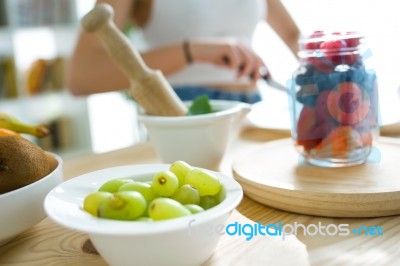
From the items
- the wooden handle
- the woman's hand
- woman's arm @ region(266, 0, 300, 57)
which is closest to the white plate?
the wooden handle

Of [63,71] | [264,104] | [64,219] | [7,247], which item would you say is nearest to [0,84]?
[63,71]

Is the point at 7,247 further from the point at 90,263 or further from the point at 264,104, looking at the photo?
the point at 264,104

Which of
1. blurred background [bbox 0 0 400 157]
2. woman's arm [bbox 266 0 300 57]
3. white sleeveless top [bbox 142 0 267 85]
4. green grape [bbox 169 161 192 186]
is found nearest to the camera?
green grape [bbox 169 161 192 186]

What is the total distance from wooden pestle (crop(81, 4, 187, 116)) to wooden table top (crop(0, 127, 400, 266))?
0.68 feet

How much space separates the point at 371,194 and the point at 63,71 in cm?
252

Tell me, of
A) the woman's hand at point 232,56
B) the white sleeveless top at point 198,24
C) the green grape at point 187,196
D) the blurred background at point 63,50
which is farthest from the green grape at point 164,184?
the blurred background at point 63,50

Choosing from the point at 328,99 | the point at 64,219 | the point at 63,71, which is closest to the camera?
the point at 64,219

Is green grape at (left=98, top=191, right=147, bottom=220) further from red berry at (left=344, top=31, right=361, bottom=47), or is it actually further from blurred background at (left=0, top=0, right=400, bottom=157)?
blurred background at (left=0, top=0, right=400, bottom=157)

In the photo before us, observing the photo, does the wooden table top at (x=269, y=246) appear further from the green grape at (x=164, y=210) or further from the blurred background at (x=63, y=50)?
the blurred background at (x=63, y=50)

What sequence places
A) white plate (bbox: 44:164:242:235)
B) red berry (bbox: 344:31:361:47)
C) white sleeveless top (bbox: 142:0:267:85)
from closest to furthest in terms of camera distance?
white plate (bbox: 44:164:242:235), red berry (bbox: 344:31:361:47), white sleeveless top (bbox: 142:0:267:85)

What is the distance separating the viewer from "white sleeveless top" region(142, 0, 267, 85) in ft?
4.11

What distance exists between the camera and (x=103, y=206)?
363mm

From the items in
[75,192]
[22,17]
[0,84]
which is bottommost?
[0,84]

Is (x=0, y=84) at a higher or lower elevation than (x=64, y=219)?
lower
